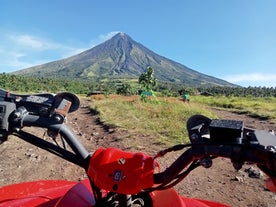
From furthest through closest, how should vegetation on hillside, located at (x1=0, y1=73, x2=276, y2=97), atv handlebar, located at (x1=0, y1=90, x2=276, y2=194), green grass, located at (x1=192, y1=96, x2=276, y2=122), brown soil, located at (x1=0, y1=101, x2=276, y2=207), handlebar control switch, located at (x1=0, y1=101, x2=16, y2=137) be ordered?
1. vegetation on hillside, located at (x1=0, y1=73, x2=276, y2=97)
2. green grass, located at (x1=192, y1=96, x2=276, y2=122)
3. brown soil, located at (x1=0, y1=101, x2=276, y2=207)
4. handlebar control switch, located at (x1=0, y1=101, x2=16, y2=137)
5. atv handlebar, located at (x1=0, y1=90, x2=276, y2=194)

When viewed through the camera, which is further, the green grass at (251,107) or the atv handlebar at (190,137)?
the green grass at (251,107)

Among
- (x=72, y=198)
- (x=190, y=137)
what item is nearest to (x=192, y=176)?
(x=72, y=198)

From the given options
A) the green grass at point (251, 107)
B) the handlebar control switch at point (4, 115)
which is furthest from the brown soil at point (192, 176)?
the green grass at point (251, 107)

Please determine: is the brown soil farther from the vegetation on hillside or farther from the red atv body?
the vegetation on hillside

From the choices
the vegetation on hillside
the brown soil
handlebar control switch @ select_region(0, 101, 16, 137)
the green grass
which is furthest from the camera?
the vegetation on hillside

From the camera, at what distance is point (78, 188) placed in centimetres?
154

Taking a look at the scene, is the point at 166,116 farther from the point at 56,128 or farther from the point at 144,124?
the point at 56,128

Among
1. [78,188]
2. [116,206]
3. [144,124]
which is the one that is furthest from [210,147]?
[144,124]

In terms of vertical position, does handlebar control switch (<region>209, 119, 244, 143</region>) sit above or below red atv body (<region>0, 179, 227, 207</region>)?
above

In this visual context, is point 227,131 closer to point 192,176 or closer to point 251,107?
point 192,176

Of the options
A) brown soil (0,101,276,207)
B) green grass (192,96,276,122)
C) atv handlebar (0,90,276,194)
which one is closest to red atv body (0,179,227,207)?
atv handlebar (0,90,276,194)

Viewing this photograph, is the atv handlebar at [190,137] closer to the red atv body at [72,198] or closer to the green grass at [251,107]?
the red atv body at [72,198]

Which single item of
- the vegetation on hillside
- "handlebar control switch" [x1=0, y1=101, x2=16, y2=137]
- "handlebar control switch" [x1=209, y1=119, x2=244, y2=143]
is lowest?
the vegetation on hillside

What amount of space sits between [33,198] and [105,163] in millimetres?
709
